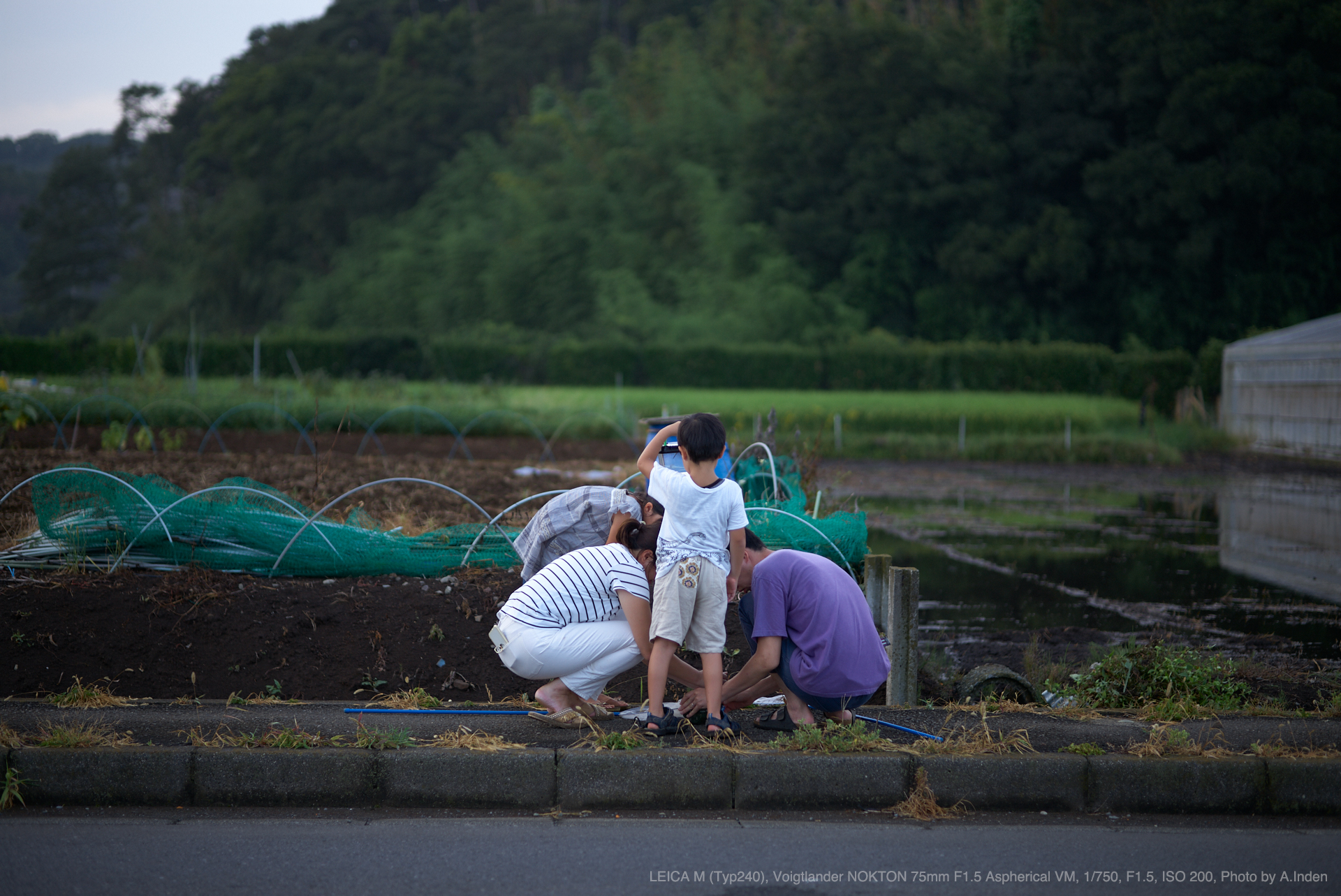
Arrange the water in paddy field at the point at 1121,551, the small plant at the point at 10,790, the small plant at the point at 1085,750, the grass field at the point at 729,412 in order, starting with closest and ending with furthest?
1. the small plant at the point at 10,790
2. the small plant at the point at 1085,750
3. the water in paddy field at the point at 1121,551
4. the grass field at the point at 729,412

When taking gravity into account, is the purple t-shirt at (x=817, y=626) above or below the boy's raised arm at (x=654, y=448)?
below

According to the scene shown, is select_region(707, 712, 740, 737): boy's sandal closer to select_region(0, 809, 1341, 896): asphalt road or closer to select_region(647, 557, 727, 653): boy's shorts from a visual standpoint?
select_region(647, 557, 727, 653): boy's shorts

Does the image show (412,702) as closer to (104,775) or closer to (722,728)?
(104,775)

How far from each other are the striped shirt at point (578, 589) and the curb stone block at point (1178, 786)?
2.02 m

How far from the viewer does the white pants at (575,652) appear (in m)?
4.68

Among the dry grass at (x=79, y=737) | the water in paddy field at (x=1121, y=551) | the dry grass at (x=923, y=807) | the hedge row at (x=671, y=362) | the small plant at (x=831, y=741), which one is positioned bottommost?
the water in paddy field at (x=1121, y=551)

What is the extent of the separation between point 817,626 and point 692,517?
75cm

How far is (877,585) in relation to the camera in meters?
5.78

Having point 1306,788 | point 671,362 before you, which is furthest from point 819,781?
point 671,362

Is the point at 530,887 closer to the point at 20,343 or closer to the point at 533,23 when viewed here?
the point at 20,343

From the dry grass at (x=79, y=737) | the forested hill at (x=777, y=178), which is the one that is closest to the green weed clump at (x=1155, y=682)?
the dry grass at (x=79, y=737)

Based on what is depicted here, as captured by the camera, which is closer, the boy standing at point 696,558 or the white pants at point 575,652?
the boy standing at point 696,558

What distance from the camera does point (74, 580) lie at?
619 centimetres

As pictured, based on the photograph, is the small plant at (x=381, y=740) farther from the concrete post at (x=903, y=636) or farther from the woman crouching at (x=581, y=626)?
the concrete post at (x=903, y=636)
